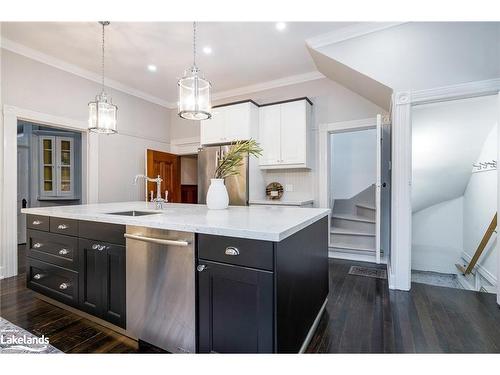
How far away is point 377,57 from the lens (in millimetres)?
2736

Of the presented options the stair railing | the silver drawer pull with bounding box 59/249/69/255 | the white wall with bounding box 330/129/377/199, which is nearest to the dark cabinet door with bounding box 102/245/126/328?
the silver drawer pull with bounding box 59/249/69/255

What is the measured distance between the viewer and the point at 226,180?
3963mm

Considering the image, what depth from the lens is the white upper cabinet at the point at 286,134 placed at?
3.73 m

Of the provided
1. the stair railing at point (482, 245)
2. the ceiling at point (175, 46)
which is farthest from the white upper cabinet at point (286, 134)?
the stair railing at point (482, 245)

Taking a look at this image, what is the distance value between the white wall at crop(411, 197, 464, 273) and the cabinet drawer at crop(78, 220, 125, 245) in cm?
509

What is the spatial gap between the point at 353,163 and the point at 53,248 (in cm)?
516

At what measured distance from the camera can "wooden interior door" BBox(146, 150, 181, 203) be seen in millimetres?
4579

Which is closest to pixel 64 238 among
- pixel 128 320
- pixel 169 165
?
pixel 128 320

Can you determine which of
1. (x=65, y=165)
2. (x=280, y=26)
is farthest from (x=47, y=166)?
(x=280, y=26)

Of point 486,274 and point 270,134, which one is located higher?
point 270,134

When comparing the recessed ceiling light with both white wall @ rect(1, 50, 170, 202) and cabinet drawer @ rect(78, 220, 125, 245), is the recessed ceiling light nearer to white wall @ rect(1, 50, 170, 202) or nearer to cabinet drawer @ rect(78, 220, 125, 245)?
cabinet drawer @ rect(78, 220, 125, 245)

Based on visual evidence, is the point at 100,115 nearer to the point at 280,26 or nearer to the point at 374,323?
the point at 280,26

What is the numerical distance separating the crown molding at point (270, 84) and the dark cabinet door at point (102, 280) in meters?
3.54

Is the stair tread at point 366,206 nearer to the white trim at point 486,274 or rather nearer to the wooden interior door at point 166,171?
the white trim at point 486,274
